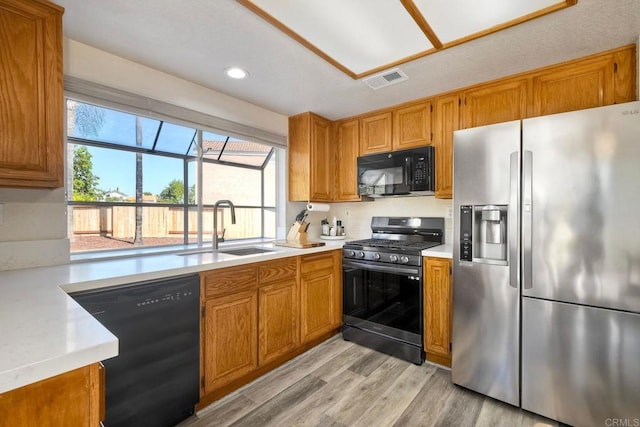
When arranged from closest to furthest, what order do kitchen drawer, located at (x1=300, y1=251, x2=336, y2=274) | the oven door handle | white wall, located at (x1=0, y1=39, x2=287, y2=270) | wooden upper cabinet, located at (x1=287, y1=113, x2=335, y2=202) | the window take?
white wall, located at (x1=0, y1=39, x2=287, y2=270)
the window
the oven door handle
kitchen drawer, located at (x1=300, y1=251, x2=336, y2=274)
wooden upper cabinet, located at (x1=287, y1=113, x2=335, y2=202)

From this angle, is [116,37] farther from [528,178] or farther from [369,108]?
[528,178]

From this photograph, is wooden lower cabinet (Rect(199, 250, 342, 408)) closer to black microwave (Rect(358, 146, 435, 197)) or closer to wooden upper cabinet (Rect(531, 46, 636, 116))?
black microwave (Rect(358, 146, 435, 197))

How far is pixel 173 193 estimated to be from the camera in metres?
2.53

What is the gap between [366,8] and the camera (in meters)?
1.53

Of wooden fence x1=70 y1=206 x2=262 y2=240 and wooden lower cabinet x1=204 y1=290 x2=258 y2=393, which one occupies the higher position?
wooden fence x1=70 y1=206 x2=262 y2=240

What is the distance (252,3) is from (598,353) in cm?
258

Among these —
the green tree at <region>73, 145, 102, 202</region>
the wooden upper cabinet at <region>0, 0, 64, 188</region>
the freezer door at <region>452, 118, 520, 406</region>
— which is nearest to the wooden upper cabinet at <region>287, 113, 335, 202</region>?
the freezer door at <region>452, 118, 520, 406</region>

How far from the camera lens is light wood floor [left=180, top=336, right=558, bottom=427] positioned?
5.74ft

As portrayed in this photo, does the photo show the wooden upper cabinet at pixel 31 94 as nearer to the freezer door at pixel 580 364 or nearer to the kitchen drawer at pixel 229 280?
the kitchen drawer at pixel 229 280

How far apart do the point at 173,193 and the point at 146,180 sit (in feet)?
0.74

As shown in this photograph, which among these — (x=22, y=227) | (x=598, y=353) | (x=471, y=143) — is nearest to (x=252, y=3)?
(x=471, y=143)

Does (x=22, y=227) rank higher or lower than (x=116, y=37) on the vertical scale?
lower

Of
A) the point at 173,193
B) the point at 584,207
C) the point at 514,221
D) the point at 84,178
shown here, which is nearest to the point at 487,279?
the point at 514,221

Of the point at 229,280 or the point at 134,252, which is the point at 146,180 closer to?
the point at 134,252
